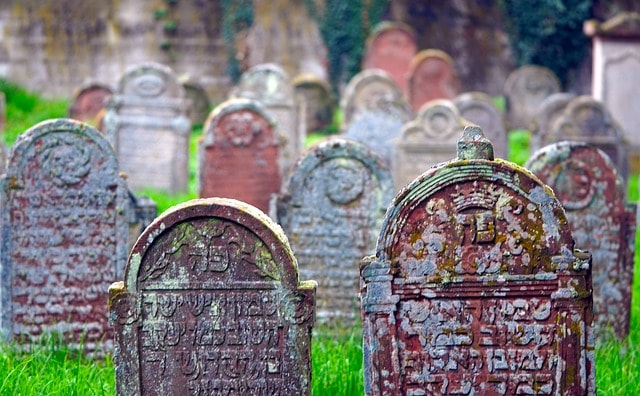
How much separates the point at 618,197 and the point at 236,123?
4.58m

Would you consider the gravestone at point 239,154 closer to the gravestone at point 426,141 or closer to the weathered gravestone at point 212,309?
the gravestone at point 426,141

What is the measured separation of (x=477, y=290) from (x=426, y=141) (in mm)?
7561

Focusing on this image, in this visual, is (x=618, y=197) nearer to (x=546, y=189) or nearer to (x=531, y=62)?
(x=546, y=189)

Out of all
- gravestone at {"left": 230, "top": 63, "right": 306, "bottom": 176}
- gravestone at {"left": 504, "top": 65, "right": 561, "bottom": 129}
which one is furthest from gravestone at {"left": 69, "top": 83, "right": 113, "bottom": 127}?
gravestone at {"left": 504, "top": 65, "right": 561, "bottom": 129}

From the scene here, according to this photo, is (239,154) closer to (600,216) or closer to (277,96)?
(277,96)

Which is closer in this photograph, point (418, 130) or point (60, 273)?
point (60, 273)

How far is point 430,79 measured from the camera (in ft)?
60.9

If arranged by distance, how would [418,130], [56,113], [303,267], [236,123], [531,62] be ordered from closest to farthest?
Answer: [303,267] → [236,123] → [418,130] → [56,113] → [531,62]

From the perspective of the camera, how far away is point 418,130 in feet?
41.9

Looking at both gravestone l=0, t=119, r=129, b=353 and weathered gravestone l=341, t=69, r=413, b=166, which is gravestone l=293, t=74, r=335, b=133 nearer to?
weathered gravestone l=341, t=69, r=413, b=166

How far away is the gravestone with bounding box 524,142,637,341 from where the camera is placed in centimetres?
752

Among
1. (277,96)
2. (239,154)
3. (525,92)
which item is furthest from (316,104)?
(239,154)

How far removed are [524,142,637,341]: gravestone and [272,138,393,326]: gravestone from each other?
3.55ft

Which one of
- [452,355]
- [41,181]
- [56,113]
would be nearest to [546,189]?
[452,355]
